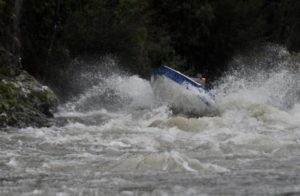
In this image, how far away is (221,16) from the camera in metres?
33.8

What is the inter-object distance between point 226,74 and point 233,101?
38.8ft

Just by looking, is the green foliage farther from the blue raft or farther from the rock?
the blue raft

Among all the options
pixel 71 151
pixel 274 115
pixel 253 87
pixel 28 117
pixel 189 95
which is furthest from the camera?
pixel 253 87

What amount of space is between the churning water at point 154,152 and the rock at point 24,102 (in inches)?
20.2

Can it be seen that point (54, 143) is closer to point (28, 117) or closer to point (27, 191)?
point (28, 117)

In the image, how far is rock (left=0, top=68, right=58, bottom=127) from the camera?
14828 millimetres

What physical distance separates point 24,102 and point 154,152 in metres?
5.41

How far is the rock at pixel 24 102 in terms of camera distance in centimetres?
1483

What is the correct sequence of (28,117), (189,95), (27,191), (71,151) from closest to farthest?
1. (27,191)
2. (71,151)
3. (28,117)
4. (189,95)

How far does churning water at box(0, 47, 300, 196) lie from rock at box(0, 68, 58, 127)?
514mm

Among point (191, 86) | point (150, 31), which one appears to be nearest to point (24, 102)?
point (191, 86)

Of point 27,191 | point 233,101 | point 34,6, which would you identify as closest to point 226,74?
point 233,101

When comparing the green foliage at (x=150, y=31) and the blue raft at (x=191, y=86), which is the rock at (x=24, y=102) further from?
the blue raft at (x=191, y=86)

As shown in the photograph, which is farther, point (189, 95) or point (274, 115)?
point (189, 95)
